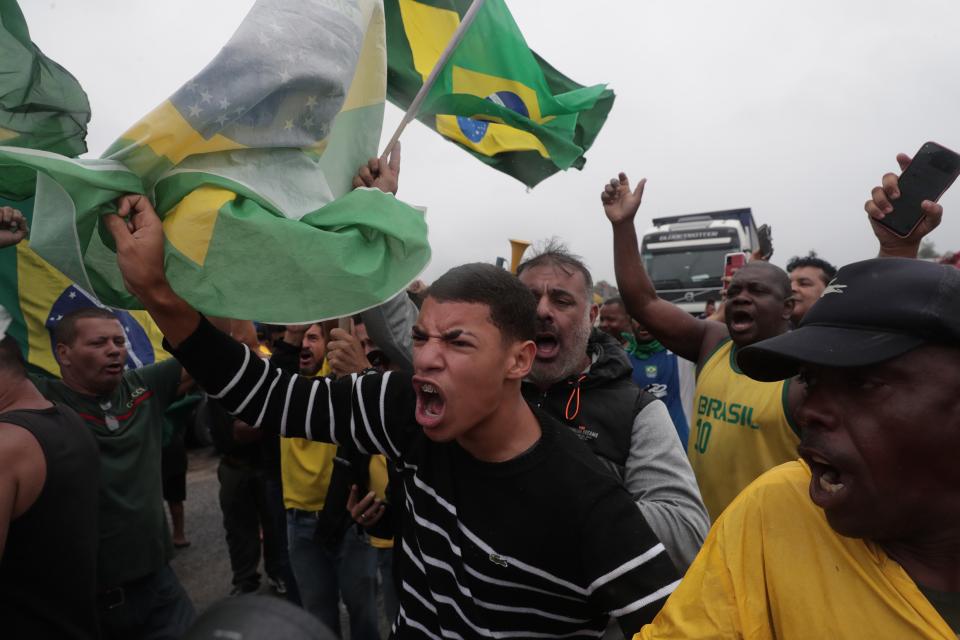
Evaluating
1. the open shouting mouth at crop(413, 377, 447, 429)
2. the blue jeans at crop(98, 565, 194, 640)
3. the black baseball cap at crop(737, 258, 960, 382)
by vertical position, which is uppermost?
the black baseball cap at crop(737, 258, 960, 382)

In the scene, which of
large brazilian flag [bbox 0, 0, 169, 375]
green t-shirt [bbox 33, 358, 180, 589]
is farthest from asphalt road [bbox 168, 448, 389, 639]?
large brazilian flag [bbox 0, 0, 169, 375]

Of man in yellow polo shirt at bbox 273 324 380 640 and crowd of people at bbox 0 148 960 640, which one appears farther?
man in yellow polo shirt at bbox 273 324 380 640

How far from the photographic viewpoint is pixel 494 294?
1.69m

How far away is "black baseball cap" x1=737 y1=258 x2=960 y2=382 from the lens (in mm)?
935

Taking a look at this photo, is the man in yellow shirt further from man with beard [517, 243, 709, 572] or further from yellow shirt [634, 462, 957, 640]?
yellow shirt [634, 462, 957, 640]

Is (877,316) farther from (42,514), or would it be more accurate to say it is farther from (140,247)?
(42,514)

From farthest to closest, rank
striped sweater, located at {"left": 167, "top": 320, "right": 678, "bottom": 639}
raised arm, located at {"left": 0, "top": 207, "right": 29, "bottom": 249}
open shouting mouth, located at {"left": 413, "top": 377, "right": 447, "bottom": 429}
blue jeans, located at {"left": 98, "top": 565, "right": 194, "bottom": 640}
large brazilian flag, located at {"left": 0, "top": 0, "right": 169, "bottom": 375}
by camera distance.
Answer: blue jeans, located at {"left": 98, "top": 565, "right": 194, "bottom": 640}, raised arm, located at {"left": 0, "top": 207, "right": 29, "bottom": 249}, large brazilian flag, located at {"left": 0, "top": 0, "right": 169, "bottom": 375}, open shouting mouth, located at {"left": 413, "top": 377, "right": 447, "bottom": 429}, striped sweater, located at {"left": 167, "top": 320, "right": 678, "bottom": 639}

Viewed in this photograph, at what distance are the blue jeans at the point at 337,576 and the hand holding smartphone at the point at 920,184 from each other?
284cm

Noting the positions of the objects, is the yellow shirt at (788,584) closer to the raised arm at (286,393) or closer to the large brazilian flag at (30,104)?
the raised arm at (286,393)

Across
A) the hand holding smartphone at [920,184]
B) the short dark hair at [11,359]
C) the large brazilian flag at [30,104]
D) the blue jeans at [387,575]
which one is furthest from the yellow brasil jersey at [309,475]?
the hand holding smartphone at [920,184]

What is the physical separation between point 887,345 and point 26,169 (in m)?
2.08

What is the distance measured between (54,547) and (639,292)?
2.82 meters

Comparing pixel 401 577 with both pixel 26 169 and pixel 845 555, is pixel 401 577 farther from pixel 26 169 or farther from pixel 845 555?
pixel 26 169

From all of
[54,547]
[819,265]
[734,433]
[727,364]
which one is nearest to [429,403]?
[54,547]
